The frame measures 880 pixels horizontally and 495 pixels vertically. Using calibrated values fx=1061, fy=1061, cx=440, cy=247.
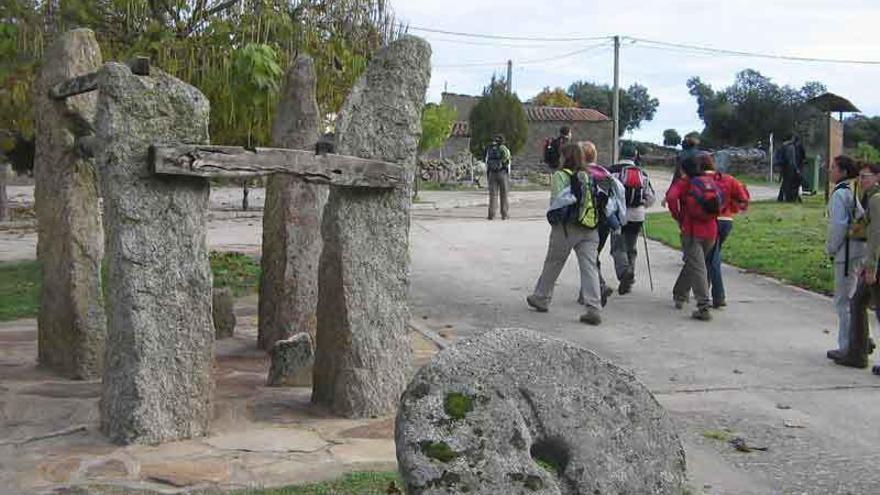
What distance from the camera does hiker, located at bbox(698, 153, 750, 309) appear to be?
34.5 ft

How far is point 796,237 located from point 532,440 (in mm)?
13329

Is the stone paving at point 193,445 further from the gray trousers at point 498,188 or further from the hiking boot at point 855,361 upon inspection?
the gray trousers at point 498,188

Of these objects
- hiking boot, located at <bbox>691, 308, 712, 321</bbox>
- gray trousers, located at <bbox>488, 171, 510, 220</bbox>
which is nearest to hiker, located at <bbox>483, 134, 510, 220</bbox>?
gray trousers, located at <bbox>488, 171, 510, 220</bbox>

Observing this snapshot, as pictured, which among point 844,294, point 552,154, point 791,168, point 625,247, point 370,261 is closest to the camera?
point 370,261

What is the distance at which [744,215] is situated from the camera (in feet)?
67.7

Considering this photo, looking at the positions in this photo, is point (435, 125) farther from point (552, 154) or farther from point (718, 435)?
point (718, 435)

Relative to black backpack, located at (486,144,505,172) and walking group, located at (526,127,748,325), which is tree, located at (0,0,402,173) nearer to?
walking group, located at (526,127,748,325)

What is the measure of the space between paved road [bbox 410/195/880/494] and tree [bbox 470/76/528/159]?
19.5 m

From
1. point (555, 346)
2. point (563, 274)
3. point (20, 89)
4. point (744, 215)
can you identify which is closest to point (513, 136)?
point (744, 215)

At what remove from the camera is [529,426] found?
14.3ft

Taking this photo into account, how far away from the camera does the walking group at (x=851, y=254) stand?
822cm

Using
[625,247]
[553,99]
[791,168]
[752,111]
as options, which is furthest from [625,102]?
[625,247]

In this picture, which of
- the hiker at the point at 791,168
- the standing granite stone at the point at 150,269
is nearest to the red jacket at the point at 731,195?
the standing granite stone at the point at 150,269

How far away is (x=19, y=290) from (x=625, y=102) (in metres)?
49.7
